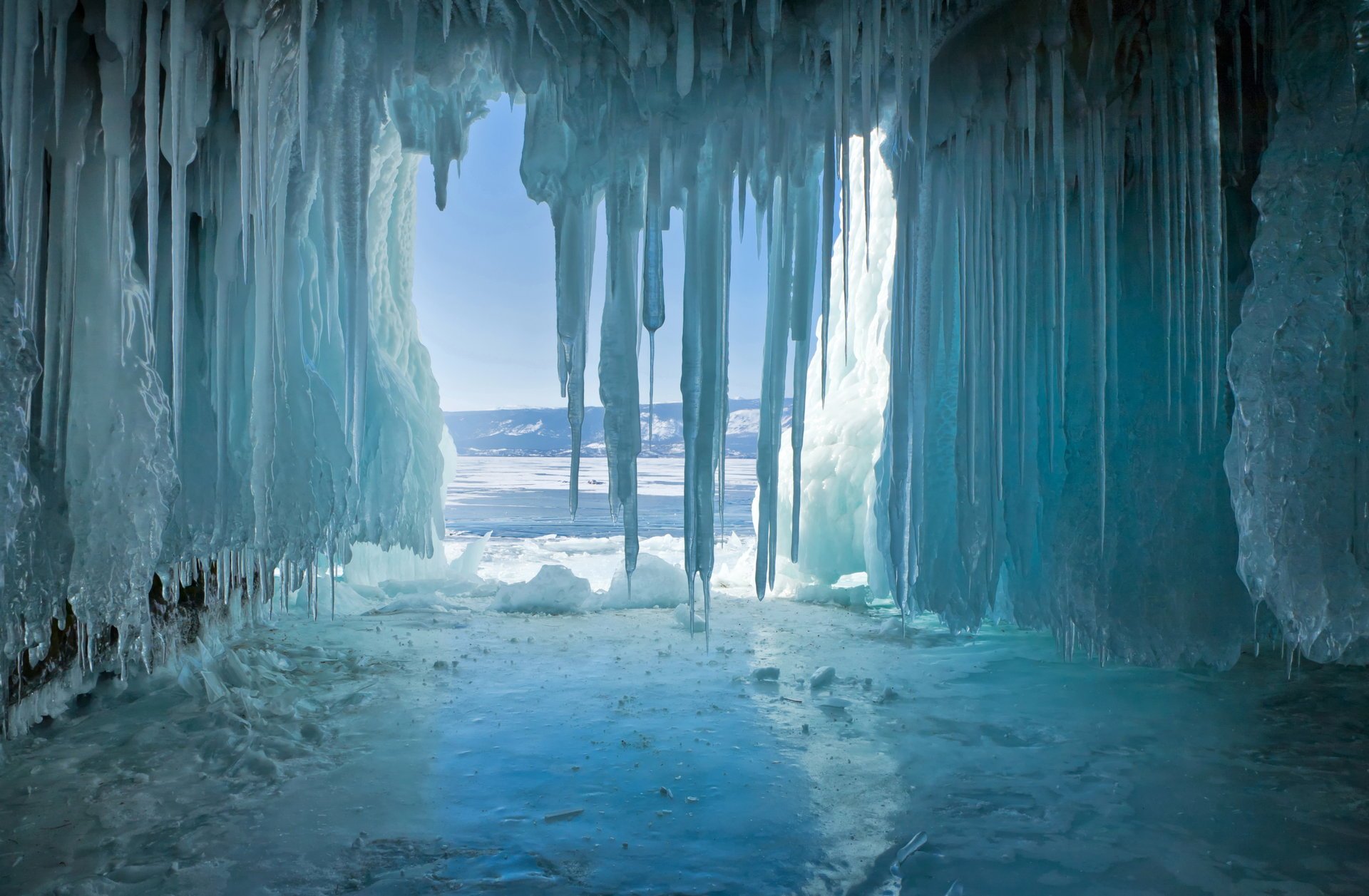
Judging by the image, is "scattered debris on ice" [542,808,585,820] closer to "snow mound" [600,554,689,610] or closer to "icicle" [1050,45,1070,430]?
"icicle" [1050,45,1070,430]

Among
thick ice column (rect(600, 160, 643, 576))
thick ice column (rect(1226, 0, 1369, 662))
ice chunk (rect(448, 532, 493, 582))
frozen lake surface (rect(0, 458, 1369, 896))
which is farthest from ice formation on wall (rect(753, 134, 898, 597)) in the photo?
thick ice column (rect(1226, 0, 1369, 662))

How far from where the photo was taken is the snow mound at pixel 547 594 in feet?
26.4

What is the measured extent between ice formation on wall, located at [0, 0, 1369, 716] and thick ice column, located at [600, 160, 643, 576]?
2 centimetres

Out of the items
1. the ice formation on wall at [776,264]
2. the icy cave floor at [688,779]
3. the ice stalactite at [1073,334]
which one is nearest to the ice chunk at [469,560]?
the ice formation on wall at [776,264]

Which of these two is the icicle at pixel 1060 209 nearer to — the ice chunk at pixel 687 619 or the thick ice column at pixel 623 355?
the thick ice column at pixel 623 355

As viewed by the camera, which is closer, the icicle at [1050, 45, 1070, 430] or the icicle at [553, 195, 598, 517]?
the icicle at [1050, 45, 1070, 430]

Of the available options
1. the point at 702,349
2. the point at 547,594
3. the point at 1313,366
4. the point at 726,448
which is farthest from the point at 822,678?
the point at 547,594

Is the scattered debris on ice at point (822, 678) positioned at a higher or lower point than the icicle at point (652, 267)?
lower

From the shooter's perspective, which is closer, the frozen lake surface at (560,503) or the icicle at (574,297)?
the icicle at (574,297)

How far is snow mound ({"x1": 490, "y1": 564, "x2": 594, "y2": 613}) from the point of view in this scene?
26.4 ft

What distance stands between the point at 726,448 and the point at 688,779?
2.24 m

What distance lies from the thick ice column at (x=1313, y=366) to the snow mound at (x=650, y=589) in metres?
5.45

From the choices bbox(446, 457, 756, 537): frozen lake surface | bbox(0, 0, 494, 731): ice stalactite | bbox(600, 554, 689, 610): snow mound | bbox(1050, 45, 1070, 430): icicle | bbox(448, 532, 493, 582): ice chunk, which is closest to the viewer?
bbox(0, 0, 494, 731): ice stalactite

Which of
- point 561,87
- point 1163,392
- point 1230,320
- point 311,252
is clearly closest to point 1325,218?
point 1230,320
